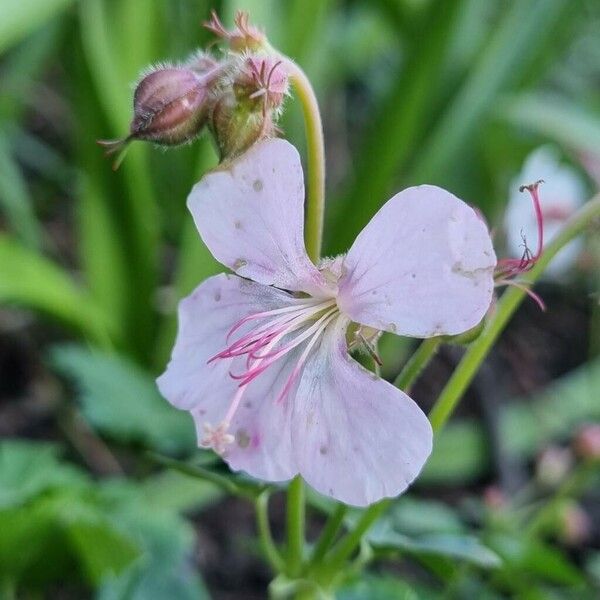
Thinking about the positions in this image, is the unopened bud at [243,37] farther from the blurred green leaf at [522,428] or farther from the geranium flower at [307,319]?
the blurred green leaf at [522,428]

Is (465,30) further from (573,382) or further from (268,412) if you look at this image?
(268,412)

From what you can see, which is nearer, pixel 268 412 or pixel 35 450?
pixel 268 412

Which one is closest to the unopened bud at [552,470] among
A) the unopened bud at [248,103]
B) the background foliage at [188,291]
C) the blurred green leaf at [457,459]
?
the background foliage at [188,291]

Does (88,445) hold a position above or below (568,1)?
below

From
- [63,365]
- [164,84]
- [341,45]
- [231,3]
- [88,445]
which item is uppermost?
[164,84]

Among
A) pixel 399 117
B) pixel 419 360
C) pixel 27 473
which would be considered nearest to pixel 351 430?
pixel 419 360

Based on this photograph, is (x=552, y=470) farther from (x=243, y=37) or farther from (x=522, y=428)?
(x=243, y=37)

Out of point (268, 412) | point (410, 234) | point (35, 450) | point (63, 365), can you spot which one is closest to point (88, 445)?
point (63, 365)
